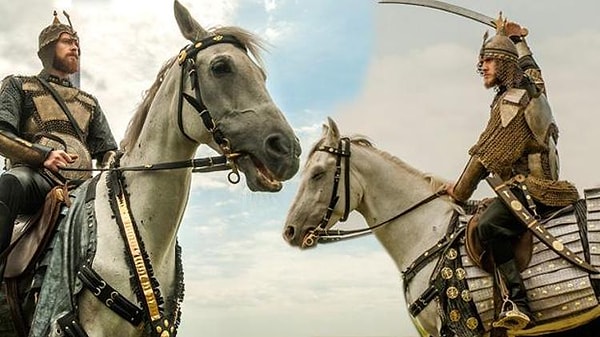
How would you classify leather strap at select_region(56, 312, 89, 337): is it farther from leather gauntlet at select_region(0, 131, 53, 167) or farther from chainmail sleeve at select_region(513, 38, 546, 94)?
chainmail sleeve at select_region(513, 38, 546, 94)

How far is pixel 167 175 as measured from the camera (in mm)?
4328

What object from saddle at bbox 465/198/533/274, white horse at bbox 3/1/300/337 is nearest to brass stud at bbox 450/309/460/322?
saddle at bbox 465/198/533/274

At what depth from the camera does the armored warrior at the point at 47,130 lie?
464 cm

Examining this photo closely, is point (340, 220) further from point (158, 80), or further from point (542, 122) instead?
point (158, 80)

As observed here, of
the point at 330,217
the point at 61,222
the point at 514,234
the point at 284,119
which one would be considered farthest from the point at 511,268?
the point at 61,222

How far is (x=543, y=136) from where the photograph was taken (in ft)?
21.9

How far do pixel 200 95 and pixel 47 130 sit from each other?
1625 mm

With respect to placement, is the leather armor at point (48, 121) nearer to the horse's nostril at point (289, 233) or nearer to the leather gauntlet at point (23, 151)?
the leather gauntlet at point (23, 151)

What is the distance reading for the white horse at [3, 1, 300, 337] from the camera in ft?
13.4

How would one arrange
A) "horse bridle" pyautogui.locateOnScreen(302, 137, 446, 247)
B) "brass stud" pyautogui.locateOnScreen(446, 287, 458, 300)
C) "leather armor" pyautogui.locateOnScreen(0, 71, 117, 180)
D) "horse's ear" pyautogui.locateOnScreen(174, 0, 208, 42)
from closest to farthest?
"horse's ear" pyautogui.locateOnScreen(174, 0, 208, 42) → "leather armor" pyautogui.locateOnScreen(0, 71, 117, 180) → "brass stud" pyautogui.locateOnScreen(446, 287, 458, 300) → "horse bridle" pyautogui.locateOnScreen(302, 137, 446, 247)

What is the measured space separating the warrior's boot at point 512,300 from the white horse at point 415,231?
3.9 inches

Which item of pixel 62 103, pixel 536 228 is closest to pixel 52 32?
pixel 62 103

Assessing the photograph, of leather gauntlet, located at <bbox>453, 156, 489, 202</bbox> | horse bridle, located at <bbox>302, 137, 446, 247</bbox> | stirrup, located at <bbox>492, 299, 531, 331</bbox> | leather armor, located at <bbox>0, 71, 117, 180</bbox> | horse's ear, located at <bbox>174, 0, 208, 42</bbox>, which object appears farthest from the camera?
horse bridle, located at <bbox>302, 137, 446, 247</bbox>

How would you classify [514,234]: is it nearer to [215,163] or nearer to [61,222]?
[215,163]
